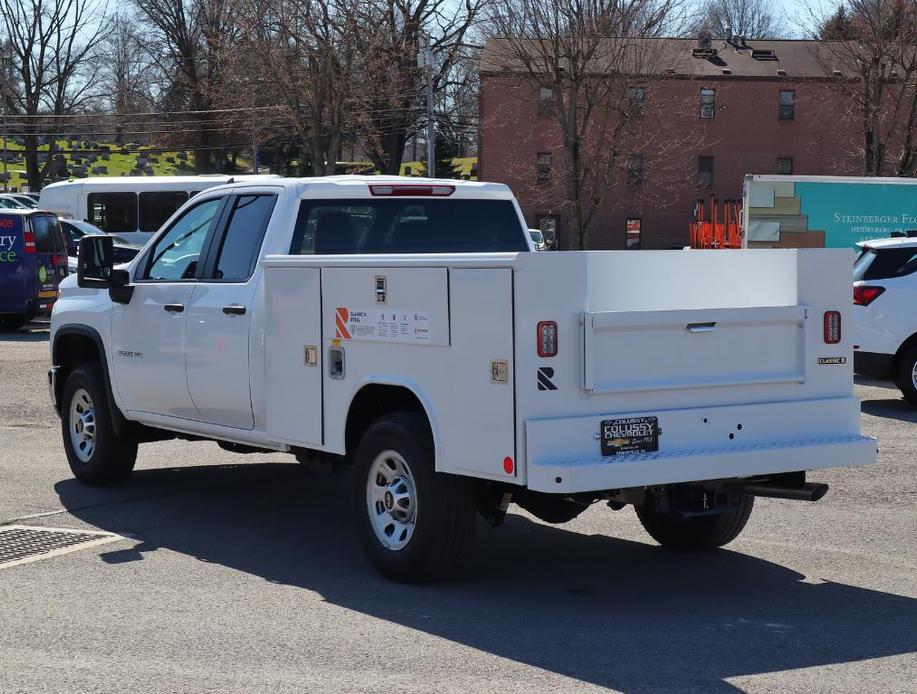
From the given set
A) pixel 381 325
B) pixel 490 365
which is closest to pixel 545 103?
pixel 381 325

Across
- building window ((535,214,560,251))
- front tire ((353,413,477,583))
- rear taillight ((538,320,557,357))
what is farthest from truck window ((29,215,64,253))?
building window ((535,214,560,251))

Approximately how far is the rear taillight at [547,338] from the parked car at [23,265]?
19860mm

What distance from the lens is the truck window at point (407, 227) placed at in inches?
325

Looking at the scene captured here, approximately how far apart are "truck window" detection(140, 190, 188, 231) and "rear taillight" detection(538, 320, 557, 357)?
36.6 metres

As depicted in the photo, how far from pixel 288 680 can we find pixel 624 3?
4294 cm

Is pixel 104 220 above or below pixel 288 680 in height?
above

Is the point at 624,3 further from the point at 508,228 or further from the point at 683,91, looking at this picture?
the point at 508,228

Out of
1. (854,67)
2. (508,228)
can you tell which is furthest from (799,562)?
(854,67)

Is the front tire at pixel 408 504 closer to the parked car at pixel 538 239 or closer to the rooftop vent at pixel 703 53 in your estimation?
the parked car at pixel 538 239

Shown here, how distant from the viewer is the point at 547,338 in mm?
6176

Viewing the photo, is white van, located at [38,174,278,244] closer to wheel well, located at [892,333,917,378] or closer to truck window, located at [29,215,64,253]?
truck window, located at [29,215,64,253]

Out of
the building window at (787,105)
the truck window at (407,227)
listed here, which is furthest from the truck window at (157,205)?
the truck window at (407,227)

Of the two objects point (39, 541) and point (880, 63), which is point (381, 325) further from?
point (880, 63)

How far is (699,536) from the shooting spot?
777cm
